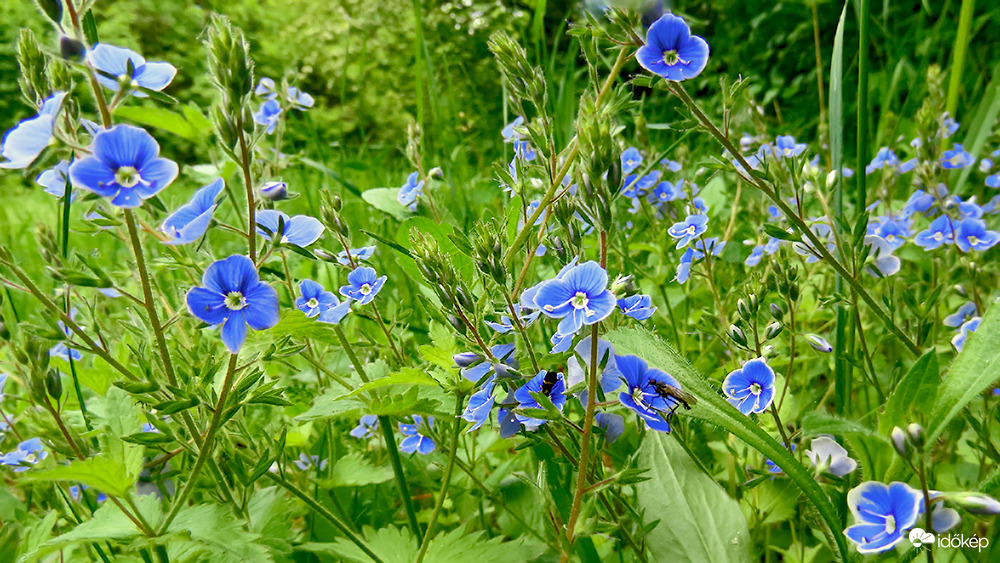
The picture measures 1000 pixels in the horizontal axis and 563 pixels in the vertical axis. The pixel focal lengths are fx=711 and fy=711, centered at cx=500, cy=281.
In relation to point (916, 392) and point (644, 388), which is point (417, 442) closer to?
point (644, 388)

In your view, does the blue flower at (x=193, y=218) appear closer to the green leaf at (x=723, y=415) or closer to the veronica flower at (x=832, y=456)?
the green leaf at (x=723, y=415)

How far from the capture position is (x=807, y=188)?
6.19 ft

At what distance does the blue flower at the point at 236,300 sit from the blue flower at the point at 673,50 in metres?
0.65

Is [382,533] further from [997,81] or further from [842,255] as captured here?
[997,81]

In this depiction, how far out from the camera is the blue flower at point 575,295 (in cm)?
92

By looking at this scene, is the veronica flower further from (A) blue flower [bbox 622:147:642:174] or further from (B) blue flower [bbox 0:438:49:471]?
(B) blue flower [bbox 0:438:49:471]

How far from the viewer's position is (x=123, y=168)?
85 cm

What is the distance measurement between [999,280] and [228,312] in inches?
88.8

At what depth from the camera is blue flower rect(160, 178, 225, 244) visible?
0.84 metres

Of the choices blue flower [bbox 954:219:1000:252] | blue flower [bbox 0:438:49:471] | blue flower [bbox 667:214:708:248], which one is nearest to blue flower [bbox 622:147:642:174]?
blue flower [bbox 667:214:708:248]

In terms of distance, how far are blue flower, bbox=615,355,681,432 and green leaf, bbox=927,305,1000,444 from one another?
1.11 ft

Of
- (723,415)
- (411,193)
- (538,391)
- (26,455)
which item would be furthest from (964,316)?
(26,455)

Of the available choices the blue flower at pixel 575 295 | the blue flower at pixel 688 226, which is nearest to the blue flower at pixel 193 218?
the blue flower at pixel 575 295

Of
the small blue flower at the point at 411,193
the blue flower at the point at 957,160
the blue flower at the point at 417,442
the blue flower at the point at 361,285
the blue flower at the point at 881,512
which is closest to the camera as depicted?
the blue flower at the point at 881,512
